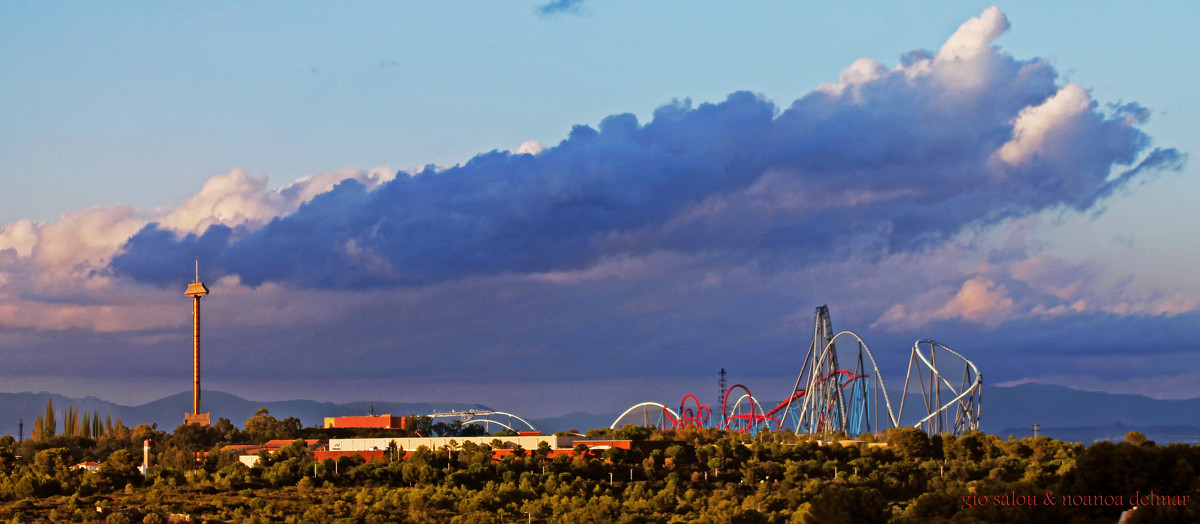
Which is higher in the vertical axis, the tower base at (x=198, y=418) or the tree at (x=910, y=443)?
the tower base at (x=198, y=418)

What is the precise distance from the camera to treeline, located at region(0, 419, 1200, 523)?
170ft

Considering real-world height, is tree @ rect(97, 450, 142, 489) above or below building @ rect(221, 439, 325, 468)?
below

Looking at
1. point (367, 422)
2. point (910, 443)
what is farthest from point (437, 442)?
point (367, 422)

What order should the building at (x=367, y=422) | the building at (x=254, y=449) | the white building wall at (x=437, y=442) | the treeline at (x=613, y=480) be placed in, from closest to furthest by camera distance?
1. the treeline at (x=613, y=480)
2. the building at (x=254, y=449)
3. the white building wall at (x=437, y=442)
4. the building at (x=367, y=422)

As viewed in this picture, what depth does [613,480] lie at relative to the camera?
71.3 meters

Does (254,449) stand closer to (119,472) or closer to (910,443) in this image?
(119,472)

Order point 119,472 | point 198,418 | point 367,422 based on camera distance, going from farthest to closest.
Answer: point 198,418 < point 367,422 < point 119,472

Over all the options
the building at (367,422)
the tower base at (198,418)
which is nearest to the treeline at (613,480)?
the building at (367,422)

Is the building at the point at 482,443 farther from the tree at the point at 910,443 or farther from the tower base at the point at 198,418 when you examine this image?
the tower base at the point at 198,418

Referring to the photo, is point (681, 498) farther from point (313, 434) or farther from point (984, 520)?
point (313, 434)

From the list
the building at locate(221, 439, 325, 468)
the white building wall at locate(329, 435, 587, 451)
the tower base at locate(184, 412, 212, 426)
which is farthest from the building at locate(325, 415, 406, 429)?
the white building wall at locate(329, 435, 587, 451)

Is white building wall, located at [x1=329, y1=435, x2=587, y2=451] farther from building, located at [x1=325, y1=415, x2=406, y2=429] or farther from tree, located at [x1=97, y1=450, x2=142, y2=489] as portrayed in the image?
building, located at [x1=325, y1=415, x2=406, y2=429]

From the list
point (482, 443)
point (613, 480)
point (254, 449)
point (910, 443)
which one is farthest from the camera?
point (254, 449)

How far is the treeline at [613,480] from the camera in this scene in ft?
170
